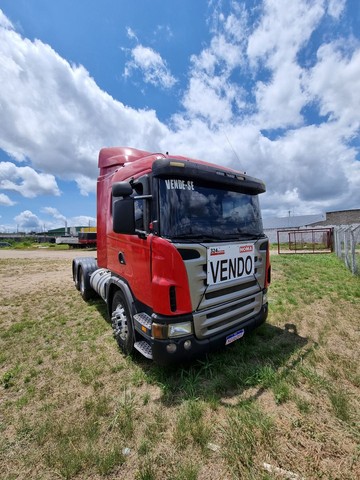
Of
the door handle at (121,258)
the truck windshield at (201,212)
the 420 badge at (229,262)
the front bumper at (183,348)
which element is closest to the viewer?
the front bumper at (183,348)

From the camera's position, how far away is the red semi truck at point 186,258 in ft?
8.86

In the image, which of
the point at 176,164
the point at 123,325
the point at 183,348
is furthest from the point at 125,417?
the point at 176,164

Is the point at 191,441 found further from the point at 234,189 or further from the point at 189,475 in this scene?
the point at 234,189

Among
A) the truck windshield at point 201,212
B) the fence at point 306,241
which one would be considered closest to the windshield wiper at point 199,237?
the truck windshield at point 201,212

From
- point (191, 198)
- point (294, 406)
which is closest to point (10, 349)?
point (191, 198)

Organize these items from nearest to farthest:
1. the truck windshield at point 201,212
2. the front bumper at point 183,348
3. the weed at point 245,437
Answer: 1. the weed at point 245,437
2. the front bumper at point 183,348
3. the truck windshield at point 201,212

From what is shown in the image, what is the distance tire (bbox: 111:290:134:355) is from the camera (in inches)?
136

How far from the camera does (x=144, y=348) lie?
3006 millimetres

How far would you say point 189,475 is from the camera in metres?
1.81

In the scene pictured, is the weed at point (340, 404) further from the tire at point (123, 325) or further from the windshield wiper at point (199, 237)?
the tire at point (123, 325)

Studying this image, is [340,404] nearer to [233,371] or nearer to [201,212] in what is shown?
[233,371]

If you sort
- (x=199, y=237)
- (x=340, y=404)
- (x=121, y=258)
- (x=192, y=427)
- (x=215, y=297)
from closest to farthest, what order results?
(x=192, y=427)
(x=340, y=404)
(x=199, y=237)
(x=215, y=297)
(x=121, y=258)

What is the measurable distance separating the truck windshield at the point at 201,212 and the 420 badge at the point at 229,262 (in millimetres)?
161

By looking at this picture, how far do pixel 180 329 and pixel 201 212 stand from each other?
140cm
